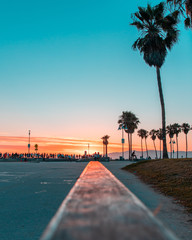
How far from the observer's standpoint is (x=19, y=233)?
5738 mm

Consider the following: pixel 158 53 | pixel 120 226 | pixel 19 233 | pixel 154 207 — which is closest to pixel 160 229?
pixel 120 226

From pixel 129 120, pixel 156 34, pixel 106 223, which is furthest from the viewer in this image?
pixel 129 120

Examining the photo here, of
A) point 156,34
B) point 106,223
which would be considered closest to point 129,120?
point 156,34

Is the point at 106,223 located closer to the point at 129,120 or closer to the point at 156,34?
the point at 156,34

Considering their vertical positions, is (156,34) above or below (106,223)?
above

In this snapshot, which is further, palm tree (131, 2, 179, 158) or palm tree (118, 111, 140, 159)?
palm tree (118, 111, 140, 159)

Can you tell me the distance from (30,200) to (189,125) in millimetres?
112558

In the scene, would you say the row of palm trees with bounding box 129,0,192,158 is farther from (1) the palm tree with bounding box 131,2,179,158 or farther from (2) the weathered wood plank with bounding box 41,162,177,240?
(2) the weathered wood plank with bounding box 41,162,177,240

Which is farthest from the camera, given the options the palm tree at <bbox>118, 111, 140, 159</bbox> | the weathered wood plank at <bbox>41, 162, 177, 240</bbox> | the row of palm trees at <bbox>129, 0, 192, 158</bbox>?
the palm tree at <bbox>118, 111, 140, 159</bbox>

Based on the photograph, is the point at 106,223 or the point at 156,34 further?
the point at 156,34

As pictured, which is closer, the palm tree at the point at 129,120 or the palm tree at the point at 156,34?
the palm tree at the point at 156,34

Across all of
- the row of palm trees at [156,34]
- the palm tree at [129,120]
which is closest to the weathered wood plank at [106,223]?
the row of palm trees at [156,34]

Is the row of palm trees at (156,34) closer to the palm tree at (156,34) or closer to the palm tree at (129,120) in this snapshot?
the palm tree at (156,34)

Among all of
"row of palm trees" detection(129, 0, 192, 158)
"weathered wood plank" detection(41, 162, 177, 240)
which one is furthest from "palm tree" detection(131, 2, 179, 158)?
"weathered wood plank" detection(41, 162, 177, 240)
